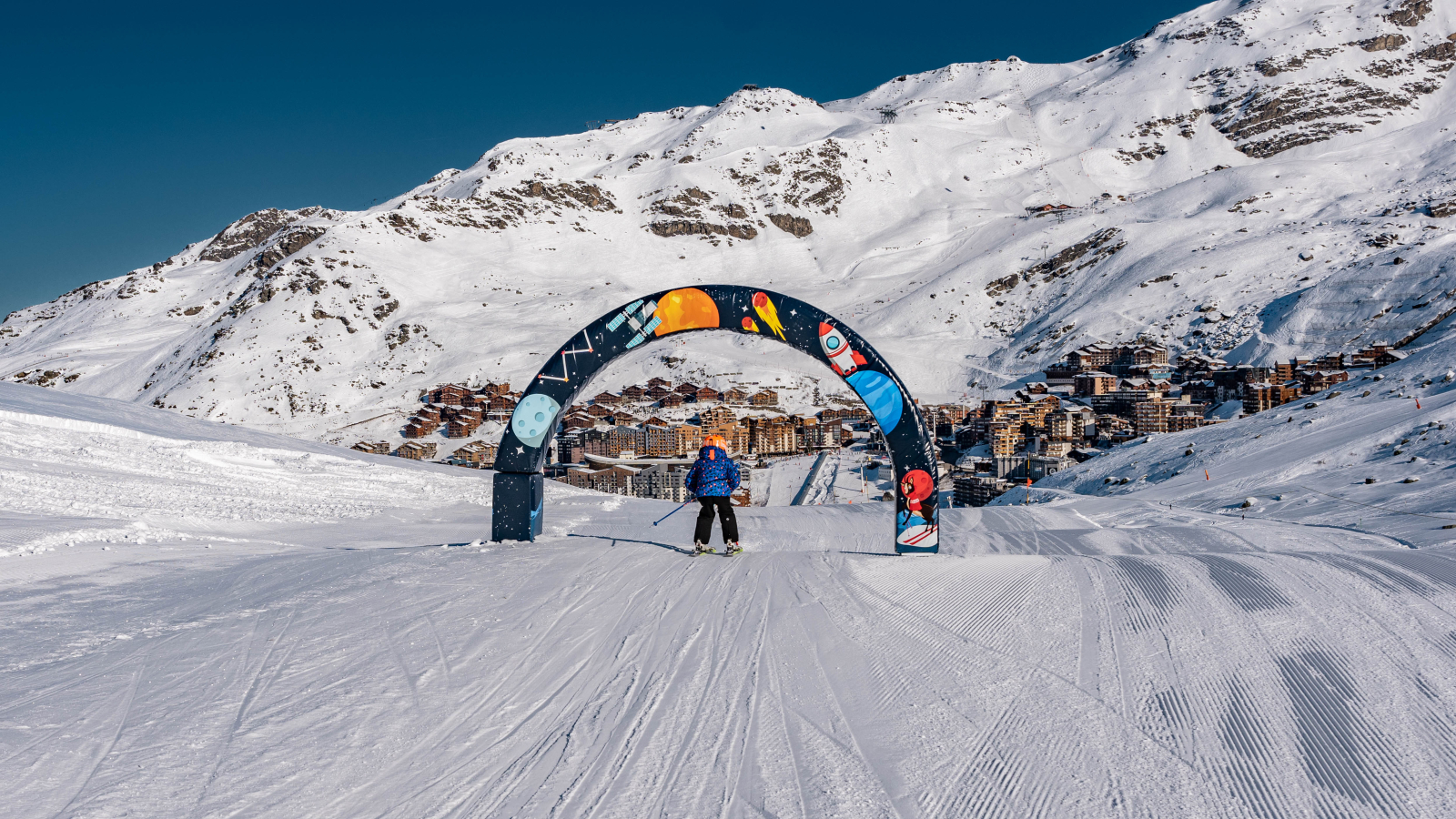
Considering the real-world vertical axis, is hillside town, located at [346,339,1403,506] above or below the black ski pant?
above

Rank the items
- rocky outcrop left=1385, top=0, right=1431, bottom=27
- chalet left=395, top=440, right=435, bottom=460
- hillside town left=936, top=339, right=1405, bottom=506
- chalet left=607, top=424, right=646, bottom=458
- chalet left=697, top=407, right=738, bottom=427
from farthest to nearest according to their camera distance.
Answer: rocky outcrop left=1385, top=0, right=1431, bottom=27
chalet left=697, top=407, right=738, bottom=427
chalet left=395, top=440, right=435, bottom=460
chalet left=607, top=424, right=646, bottom=458
hillside town left=936, top=339, right=1405, bottom=506

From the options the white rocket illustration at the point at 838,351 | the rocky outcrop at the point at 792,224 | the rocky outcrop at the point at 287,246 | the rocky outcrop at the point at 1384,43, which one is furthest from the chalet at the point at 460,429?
the rocky outcrop at the point at 1384,43

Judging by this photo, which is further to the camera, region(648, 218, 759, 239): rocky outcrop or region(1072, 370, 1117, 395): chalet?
region(648, 218, 759, 239): rocky outcrop

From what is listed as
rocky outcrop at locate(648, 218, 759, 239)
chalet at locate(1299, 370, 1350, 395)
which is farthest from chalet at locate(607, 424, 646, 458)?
rocky outcrop at locate(648, 218, 759, 239)

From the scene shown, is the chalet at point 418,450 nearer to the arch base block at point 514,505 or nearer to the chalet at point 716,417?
the chalet at point 716,417

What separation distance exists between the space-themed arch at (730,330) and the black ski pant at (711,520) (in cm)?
155

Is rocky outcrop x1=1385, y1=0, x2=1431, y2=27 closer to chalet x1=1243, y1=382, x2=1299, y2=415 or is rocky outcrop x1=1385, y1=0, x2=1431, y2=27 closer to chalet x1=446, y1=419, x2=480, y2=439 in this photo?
chalet x1=1243, y1=382, x2=1299, y2=415

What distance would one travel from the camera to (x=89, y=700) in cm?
347

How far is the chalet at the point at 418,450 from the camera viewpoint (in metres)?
45.5

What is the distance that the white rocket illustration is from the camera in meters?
6.95

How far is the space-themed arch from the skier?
1.24 metres

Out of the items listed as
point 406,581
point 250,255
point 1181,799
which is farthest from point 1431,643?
point 250,255

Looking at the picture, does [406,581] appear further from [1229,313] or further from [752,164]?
[752,164]

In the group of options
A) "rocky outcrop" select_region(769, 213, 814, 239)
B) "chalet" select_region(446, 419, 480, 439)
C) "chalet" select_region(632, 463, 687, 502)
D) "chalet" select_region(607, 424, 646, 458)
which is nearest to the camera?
"chalet" select_region(632, 463, 687, 502)
